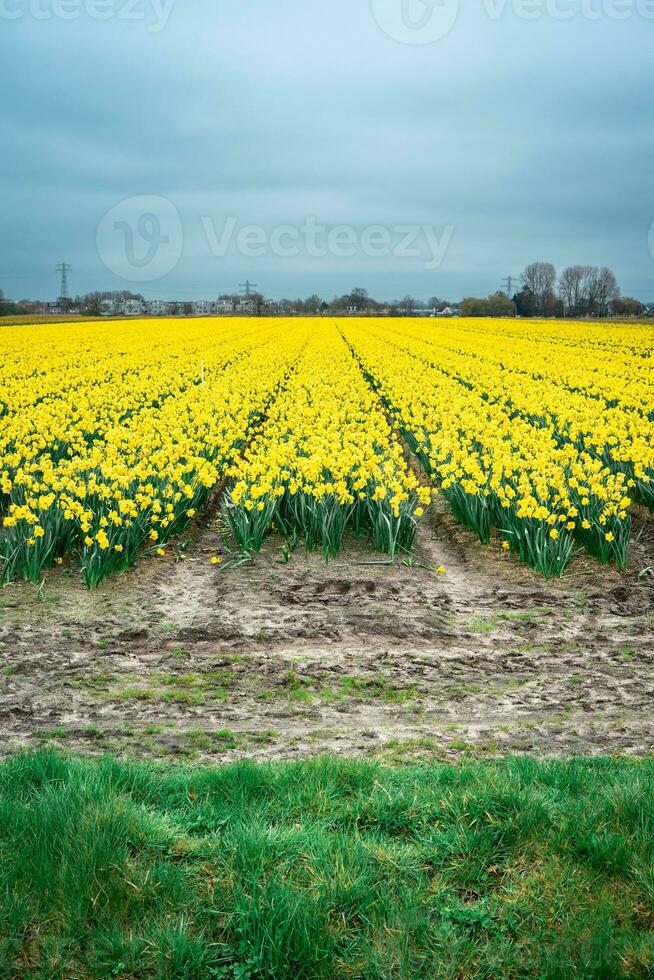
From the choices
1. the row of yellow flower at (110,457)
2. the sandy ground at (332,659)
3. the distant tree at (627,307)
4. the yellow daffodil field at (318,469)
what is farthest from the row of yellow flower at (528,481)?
the distant tree at (627,307)

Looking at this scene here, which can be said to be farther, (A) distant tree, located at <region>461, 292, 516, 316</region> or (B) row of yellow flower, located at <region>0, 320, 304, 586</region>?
(A) distant tree, located at <region>461, 292, 516, 316</region>

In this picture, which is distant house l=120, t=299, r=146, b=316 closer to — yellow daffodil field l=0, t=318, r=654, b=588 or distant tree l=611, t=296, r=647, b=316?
distant tree l=611, t=296, r=647, b=316

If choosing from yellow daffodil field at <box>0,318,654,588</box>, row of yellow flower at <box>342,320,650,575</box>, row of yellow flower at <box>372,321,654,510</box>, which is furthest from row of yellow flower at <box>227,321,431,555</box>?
row of yellow flower at <box>372,321,654,510</box>

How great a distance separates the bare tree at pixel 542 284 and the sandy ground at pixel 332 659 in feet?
343

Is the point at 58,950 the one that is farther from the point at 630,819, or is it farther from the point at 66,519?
the point at 66,519

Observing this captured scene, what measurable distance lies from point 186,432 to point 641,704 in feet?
25.1

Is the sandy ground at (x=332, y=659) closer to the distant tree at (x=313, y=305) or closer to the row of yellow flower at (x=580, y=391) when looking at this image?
the row of yellow flower at (x=580, y=391)

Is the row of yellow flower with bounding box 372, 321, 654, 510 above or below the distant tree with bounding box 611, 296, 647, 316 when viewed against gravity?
below

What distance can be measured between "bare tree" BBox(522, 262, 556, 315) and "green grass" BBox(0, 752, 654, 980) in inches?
4274

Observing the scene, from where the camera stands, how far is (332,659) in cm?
554

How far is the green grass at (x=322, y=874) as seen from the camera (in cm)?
260

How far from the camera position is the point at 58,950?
263cm

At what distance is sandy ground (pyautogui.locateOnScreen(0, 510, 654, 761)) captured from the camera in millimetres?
4504

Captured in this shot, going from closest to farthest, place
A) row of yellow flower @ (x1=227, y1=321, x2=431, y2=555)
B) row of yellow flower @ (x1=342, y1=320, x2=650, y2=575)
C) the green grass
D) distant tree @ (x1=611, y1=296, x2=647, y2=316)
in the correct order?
the green grass, row of yellow flower @ (x1=342, y1=320, x2=650, y2=575), row of yellow flower @ (x1=227, y1=321, x2=431, y2=555), distant tree @ (x1=611, y1=296, x2=647, y2=316)
